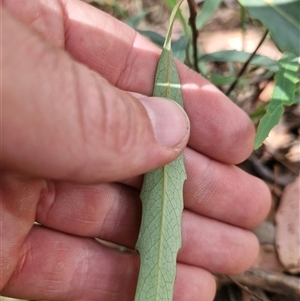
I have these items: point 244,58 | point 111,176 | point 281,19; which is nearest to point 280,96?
point 281,19

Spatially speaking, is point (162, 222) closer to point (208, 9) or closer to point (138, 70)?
point (138, 70)

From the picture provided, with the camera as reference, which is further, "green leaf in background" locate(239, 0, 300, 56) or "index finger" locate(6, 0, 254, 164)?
"index finger" locate(6, 0, 254, 164)

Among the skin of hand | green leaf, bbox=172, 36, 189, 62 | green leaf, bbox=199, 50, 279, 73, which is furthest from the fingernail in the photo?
green leaf, bbox=199, 50, 279, 73

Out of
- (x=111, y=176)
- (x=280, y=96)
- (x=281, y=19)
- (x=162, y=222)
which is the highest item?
(x=281, y=19)

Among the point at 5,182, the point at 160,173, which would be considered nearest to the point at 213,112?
the point at 160,173

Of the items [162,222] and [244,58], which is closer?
[162,222]

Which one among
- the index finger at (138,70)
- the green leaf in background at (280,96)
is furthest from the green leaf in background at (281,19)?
the index finger at (138,70)

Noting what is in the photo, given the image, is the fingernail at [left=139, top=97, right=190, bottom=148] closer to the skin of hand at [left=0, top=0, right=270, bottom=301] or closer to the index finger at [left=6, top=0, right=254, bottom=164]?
the skin of hand at [left=0, top=0, right=270, bottom=301]
